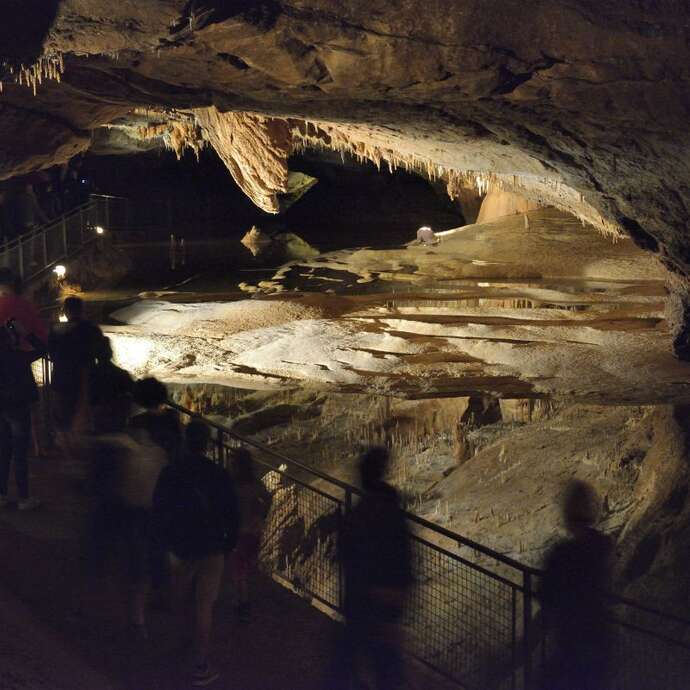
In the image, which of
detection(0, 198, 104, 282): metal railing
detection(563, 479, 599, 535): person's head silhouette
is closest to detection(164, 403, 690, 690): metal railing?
detection(563, 479, 599, 535): person's head silhouette

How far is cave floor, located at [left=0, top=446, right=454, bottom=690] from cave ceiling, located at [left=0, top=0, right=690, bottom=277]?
3452 millimetres

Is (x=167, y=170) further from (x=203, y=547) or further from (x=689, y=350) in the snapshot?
(x=203, y=547)

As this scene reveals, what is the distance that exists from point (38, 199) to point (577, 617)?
16402 mm

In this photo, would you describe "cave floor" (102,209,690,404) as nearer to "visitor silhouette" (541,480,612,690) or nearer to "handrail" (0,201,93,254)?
"handrail" (0,201,93,254)

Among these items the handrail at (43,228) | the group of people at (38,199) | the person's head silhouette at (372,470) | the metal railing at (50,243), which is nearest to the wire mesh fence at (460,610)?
the person's head silhouette at (372,470)

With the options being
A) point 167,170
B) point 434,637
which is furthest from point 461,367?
point 167,170

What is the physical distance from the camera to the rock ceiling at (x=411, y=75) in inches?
242

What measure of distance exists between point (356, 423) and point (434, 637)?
11.4 ft

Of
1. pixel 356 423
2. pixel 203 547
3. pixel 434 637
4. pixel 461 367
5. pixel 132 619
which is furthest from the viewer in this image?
pixel 461 367

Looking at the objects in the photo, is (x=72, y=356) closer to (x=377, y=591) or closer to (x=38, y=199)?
(x=377, y=591)

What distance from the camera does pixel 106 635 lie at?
176 inches

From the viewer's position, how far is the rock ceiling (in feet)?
20.2

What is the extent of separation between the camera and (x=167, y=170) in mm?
31281

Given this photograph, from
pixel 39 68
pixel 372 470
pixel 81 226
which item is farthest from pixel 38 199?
pixel 372 470
